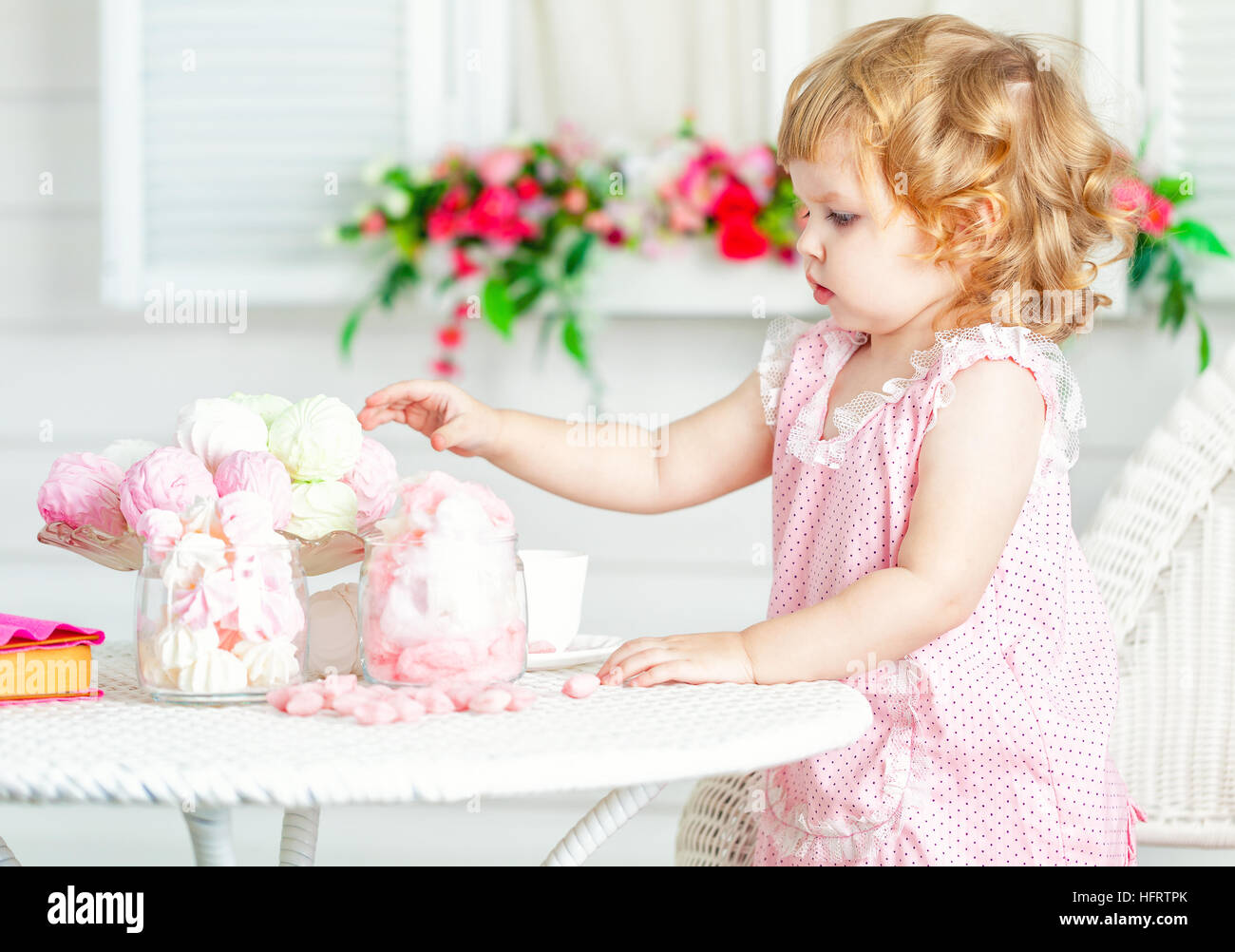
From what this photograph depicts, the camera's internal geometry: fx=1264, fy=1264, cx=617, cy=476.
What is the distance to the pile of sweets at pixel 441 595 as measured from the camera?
2.77ft

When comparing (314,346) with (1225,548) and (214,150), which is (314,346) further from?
(1225,548)

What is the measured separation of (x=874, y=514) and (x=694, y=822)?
44 centimetres

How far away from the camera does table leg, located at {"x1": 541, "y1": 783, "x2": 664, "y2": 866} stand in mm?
859

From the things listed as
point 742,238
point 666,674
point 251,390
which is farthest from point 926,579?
point 251,390

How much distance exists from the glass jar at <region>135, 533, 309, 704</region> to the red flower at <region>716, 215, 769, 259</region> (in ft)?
3.77

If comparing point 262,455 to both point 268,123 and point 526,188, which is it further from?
point 268,123

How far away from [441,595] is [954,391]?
51cm

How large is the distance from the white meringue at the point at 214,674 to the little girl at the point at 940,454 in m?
0.33

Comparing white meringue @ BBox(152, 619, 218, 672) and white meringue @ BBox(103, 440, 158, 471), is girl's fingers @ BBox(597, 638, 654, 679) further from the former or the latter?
white meringue @ BBox(103, 440, 158, 471)

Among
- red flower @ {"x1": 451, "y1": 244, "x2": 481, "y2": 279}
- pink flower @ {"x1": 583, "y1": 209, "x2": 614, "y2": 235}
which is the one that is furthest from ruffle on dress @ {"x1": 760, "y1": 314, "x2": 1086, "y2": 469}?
red flower @ {"x1": 451, "y1": 244, "x2": 481, "y2": 279}

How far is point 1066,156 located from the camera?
1216mm

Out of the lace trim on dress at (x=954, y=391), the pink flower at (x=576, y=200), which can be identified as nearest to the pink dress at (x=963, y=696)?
the lace trim on dress at (x=954, y=391)

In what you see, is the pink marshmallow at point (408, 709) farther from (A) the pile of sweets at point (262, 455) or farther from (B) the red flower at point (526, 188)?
(B) the red flower at point (526, 188)

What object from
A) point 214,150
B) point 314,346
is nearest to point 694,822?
point 314,346
